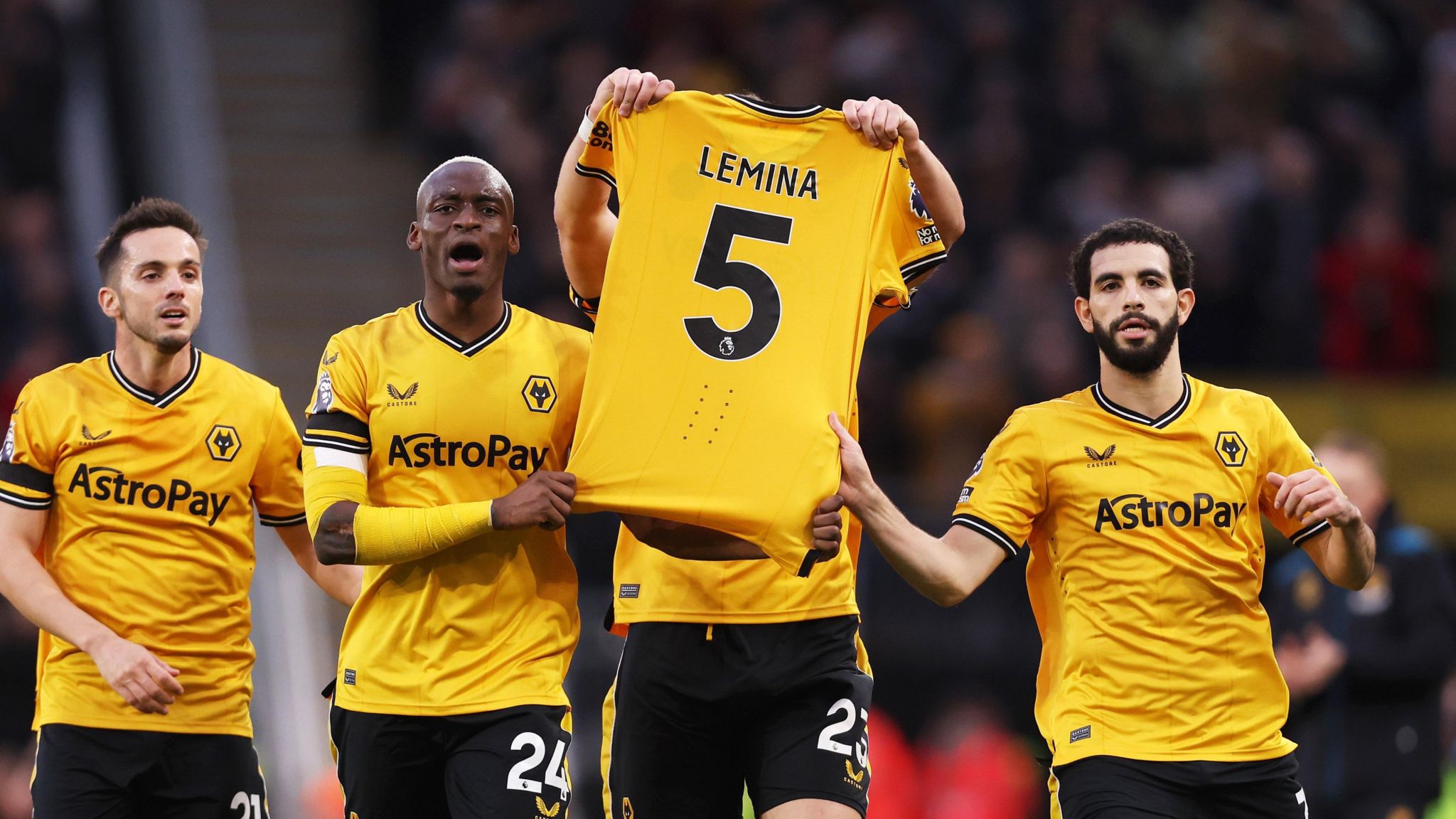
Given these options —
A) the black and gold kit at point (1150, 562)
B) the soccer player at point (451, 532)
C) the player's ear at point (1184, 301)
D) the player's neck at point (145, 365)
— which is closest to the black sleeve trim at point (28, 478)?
the player's neck at point (145, 365)

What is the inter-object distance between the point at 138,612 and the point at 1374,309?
8312 mm

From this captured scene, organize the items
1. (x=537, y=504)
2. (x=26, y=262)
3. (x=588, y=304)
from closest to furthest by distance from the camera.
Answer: (x=537, y=504), (x=588, y=304), (x=26, y=262)

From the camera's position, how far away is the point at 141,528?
6008mm

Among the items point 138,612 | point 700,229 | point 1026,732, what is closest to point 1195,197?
point 1026,732

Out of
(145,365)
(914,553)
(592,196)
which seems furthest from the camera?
(145,365)

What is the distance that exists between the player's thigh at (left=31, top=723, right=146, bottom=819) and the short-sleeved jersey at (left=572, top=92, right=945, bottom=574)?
5.37ft

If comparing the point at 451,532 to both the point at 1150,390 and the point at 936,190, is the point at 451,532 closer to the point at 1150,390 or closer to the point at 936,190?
the point at 936,190

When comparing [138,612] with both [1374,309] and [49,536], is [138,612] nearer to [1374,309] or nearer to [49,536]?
[49,536]

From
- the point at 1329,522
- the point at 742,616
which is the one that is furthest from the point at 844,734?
the point at 1329,522

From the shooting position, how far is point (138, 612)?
19.5 ft

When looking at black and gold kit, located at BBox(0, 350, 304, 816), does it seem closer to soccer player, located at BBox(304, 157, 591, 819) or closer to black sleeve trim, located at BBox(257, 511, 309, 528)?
black sleeve trim, located at BBox(257, 511, 309, 528)

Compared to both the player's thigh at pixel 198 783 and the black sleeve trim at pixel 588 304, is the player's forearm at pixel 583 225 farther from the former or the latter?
the player's thigh at pixel 198 783

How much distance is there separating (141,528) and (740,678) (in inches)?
74.7

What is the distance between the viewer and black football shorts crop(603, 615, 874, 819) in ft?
19.0
